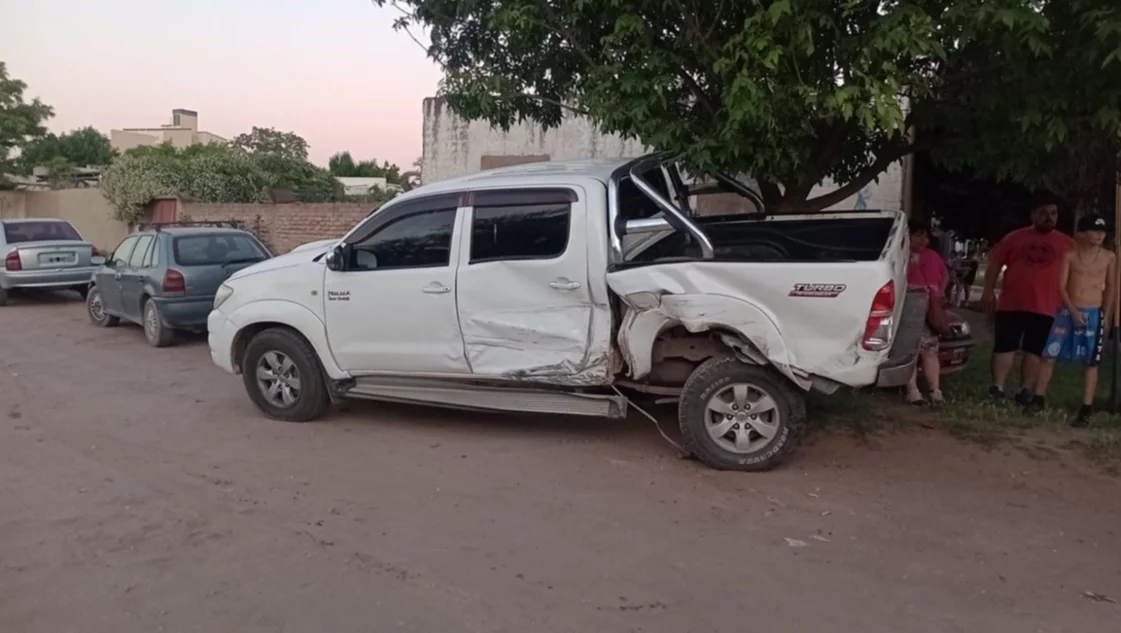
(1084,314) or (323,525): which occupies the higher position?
(1084,314)

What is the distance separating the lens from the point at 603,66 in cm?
750

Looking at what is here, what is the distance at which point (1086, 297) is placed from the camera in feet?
25.3

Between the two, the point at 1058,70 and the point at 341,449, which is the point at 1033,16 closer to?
the point at 1058,70

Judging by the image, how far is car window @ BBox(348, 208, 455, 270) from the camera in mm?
7172

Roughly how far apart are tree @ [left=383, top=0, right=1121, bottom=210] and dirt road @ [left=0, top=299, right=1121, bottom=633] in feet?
7.63

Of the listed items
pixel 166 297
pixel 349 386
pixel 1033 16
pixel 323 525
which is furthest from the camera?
pixel 166 297

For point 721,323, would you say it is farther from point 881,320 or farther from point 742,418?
point 881,320

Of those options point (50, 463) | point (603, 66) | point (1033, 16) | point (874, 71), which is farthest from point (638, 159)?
point (50, 463)

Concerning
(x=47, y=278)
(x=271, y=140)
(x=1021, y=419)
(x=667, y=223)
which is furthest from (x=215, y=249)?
(x=271, y=140)

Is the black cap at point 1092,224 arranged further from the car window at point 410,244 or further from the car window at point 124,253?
the car window at point 124,253

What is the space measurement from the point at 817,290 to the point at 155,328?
339 inches

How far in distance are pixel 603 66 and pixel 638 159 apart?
801mm

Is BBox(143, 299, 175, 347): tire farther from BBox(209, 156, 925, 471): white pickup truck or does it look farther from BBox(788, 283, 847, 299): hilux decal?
BBox(788, 283, 847, 299): hilux decal

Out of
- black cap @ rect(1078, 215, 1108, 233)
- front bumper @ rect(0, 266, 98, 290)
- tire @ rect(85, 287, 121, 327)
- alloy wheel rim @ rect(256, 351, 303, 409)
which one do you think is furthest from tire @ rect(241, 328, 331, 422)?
front bumper @ rect(0, 266, 98, 290)
